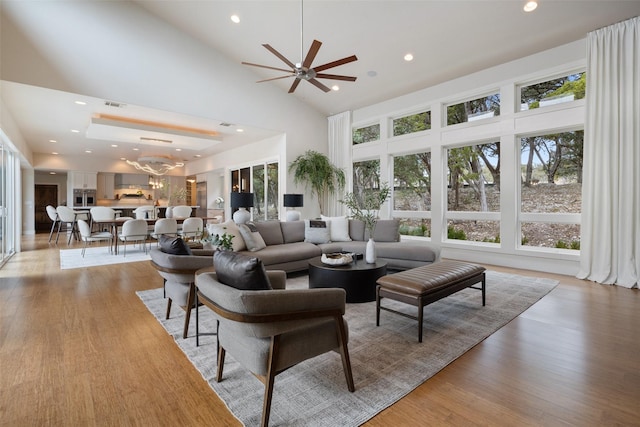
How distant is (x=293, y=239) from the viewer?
18.1ft

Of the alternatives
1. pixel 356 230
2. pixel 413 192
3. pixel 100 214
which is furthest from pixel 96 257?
pixel 413 192

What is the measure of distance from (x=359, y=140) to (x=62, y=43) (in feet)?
20.1

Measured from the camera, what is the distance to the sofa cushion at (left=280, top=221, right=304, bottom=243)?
5455 mm

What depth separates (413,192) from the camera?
7188 mm

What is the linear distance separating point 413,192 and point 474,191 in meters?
1.35

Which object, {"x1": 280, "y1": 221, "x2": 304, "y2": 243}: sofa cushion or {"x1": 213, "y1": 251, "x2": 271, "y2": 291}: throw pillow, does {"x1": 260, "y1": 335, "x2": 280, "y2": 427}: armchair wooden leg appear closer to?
{"x1": 213, "y1": 251, "x2": 271, "y2": 291}: throw pillow

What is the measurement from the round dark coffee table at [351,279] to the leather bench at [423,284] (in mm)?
567

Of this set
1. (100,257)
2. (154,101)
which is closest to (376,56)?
(154,101)

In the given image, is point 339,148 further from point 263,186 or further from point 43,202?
point 43,202

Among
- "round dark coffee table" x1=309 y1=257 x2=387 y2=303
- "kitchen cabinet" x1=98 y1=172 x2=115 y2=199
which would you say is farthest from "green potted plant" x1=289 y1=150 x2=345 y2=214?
"kitchen cabinet" x1=98 y1=172 x2=115 y2=199

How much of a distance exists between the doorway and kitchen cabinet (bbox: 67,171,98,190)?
205 cm

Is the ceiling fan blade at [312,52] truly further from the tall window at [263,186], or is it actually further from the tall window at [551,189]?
the tall window at [263,186]

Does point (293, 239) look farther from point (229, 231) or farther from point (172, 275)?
point (172, 275)

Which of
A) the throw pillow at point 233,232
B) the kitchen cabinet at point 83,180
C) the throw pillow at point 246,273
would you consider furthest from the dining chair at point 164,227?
the kitchen cabinet at point 83,180
